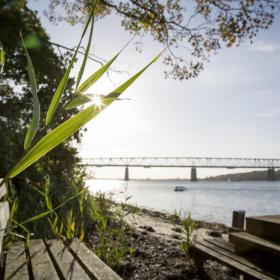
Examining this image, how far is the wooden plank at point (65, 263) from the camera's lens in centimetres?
145

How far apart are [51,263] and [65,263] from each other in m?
0.10

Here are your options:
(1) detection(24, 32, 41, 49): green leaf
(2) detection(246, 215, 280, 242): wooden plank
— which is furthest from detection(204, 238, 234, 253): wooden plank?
(1) detection(24, 32, 41, 49): green leaf

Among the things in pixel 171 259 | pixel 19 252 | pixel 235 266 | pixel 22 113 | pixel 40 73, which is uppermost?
pixel 40 73

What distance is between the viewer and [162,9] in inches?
341

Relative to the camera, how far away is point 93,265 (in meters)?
1.60

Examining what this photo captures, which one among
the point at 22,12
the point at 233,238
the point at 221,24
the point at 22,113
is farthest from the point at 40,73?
the point at 233,238

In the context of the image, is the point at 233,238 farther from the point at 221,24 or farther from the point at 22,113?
the point at 22,113

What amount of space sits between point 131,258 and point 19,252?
1973mm

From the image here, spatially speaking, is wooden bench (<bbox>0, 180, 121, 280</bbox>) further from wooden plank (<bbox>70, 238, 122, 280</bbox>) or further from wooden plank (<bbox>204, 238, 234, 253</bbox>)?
wooden plank (<bbox>204, 238, 234, 253</bbox>)

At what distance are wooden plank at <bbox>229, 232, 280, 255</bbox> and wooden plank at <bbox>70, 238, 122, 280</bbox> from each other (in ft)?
6.34

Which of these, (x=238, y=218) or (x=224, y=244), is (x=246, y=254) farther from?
(x=238, y=218)

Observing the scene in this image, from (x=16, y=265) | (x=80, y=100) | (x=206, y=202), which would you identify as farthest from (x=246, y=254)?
(x=206, y=202)

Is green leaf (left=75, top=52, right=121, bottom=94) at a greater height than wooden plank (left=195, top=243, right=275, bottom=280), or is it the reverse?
green leaf (left=75, top=52, right=121, bottom=94)

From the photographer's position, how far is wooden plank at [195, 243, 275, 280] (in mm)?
2419
